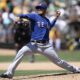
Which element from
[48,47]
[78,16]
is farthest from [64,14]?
[48,47]

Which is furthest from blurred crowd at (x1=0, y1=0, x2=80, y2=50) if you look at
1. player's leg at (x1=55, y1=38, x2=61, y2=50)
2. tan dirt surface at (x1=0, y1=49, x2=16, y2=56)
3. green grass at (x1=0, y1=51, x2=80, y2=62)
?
green grass at (x1=0, y1=51, x2=80, y2=62)

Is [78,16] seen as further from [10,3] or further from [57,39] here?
[10,3]

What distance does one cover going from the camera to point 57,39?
23.5 metres

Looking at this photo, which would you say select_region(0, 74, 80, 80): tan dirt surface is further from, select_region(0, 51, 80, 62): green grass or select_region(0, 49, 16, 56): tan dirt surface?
select_region(0, 49, 16, 56): tan dirt surface

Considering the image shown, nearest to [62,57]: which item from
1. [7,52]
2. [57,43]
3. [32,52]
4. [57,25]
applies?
[57,43]

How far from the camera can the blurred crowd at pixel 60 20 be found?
23.7 meters

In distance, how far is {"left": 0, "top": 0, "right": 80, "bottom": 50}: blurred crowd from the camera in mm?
23719

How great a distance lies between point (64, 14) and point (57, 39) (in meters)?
1.60

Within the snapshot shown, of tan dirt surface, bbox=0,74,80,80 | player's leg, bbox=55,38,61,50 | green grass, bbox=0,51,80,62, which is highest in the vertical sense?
tan dirt surface, bbox=0,74,80,80

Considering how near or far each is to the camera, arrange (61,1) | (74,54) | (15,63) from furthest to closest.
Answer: (61,1) < (74,54) < (15,63)

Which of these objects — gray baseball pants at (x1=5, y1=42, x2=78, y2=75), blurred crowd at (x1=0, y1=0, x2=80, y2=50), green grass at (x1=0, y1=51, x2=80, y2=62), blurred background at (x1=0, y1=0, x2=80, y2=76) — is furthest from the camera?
blurred crowd at (x1=0, y1=0, x2=80, y2=50)

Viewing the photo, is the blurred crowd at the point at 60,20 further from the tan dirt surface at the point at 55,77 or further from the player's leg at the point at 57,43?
the tan dirt surface at the point at 55,77

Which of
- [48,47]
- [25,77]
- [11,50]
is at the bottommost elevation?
[11,50]

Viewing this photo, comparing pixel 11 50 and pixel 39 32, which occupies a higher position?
pixel 39 32
